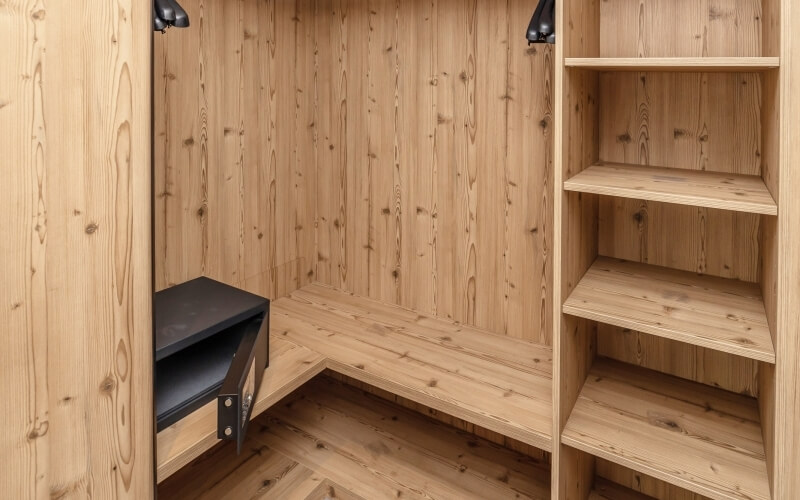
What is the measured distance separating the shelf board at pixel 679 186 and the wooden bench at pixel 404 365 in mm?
726

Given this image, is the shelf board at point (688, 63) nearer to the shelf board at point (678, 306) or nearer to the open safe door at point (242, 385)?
the shelf board at point (678, 306)

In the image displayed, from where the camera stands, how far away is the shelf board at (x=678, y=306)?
1.34m

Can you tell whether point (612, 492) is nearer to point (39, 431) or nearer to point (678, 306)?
point (678, 306)

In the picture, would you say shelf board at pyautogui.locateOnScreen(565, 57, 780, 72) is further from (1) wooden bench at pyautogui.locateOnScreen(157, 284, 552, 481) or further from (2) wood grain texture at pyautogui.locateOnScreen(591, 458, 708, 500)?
(2) wood grain texture at pyautogui.locateOnScreen(591, 458, 708, 500)

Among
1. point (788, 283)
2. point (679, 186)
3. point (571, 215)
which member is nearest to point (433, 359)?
point (571, 215)

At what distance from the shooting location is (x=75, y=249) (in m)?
1.13

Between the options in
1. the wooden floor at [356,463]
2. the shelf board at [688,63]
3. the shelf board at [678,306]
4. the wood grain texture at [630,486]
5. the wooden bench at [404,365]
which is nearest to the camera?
the shelf board at [688,63]

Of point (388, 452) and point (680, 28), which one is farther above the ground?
point (680, 28)

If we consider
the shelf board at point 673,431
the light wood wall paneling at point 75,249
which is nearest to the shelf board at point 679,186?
the shelf board at point 673,431

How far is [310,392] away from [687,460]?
5.46ft

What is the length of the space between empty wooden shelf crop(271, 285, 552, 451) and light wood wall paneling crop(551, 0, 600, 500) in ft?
0.44

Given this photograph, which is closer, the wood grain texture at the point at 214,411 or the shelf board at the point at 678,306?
the shelf board at the point at 678,306

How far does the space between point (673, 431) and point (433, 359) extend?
2.66 ft

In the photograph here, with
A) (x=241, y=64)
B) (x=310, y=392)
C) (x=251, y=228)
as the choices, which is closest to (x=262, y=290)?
(x=251, y=228)
